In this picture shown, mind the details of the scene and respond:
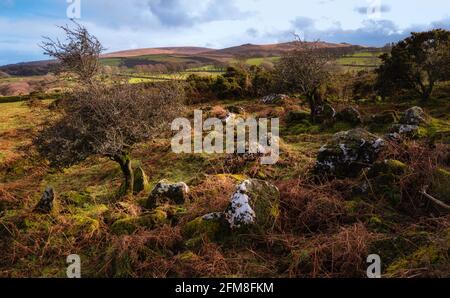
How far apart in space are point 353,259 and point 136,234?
186 inches

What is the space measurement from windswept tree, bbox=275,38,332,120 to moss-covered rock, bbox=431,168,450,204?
1352cm

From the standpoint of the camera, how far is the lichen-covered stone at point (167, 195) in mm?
10922

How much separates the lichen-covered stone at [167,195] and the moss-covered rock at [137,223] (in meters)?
1.08

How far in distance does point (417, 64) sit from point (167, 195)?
22036mm

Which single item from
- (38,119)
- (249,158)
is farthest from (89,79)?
(38,119)

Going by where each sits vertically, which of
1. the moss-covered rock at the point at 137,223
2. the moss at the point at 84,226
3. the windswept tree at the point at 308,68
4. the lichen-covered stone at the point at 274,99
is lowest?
the moss at the point at 84,226

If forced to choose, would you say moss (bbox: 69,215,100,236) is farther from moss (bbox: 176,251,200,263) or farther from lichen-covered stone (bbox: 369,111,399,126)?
lichen-covered stone (bbox: 369,111,399,126)

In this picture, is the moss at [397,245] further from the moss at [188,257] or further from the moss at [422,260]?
the moss at [188,257]

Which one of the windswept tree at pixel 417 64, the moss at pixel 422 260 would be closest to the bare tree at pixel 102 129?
the moss at pixel 422 260

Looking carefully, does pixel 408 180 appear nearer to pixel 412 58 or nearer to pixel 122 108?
pixel 122 108

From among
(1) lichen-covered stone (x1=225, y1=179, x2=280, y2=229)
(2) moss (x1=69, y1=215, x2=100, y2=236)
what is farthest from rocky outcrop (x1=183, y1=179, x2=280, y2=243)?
(2) moss (x1=69, y1=215, x2=100, y2=236)

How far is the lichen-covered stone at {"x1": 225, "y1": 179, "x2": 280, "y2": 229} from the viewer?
8.51 metres

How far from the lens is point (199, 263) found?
754 cm

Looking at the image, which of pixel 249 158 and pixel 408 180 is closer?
pixel 408 180
